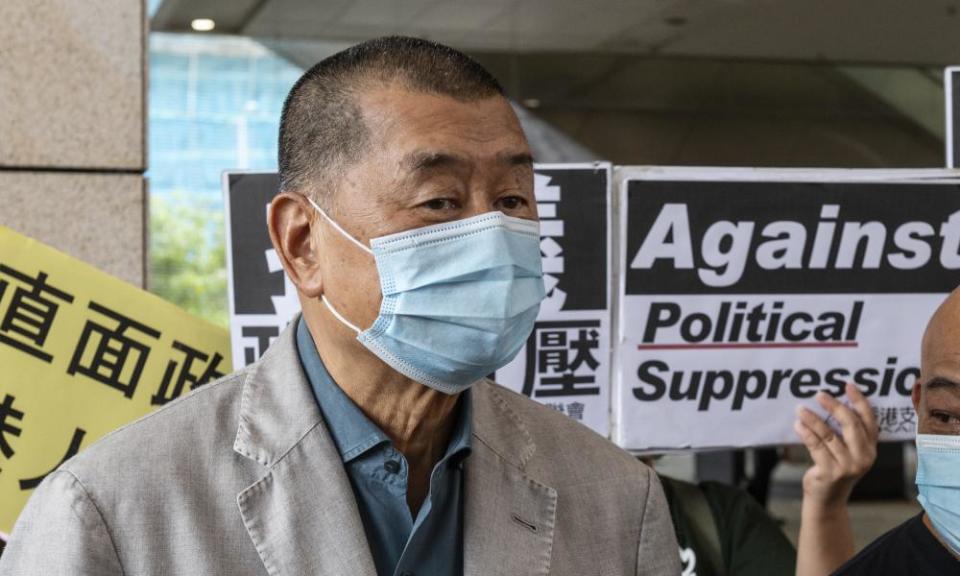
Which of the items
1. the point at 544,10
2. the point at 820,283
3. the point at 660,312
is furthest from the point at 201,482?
the point at 544,10

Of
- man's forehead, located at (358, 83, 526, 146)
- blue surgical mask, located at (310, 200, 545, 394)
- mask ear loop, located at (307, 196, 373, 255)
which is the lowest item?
blue surgical mask, located at (310, 200, 545, 394)

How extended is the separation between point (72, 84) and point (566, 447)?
6.33 feet

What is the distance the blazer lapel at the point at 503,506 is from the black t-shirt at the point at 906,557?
3.02ft

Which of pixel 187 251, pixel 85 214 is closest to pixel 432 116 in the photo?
pixel 85 214

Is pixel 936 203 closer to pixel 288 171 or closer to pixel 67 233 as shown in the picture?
pixel 288 171

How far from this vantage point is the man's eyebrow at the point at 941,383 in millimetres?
2295

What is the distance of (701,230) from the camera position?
2789 mm

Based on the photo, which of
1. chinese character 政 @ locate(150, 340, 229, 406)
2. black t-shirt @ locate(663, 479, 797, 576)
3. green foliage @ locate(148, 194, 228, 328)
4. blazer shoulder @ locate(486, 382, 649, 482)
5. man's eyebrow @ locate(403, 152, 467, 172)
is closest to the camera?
man's eyebrow @ locate(403, 152, 467, 172)

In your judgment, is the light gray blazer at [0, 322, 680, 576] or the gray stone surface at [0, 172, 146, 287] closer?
the light gray blazer at [0, 322, 680, 576]

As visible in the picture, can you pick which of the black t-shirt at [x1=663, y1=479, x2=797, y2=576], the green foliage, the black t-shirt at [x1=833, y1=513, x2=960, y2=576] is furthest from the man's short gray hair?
the green foliage

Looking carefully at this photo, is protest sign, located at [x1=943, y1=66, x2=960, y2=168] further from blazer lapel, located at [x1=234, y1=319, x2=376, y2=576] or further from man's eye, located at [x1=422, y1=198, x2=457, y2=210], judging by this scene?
blazer lapel, located at [x1=234, y1=319, x2=376, y2=576]

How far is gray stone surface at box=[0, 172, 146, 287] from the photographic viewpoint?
3143 millimetres

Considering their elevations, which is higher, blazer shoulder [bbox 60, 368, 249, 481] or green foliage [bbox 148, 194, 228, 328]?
green foliage [bbox 148, 194, 228, 328]

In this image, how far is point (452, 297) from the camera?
177cm
